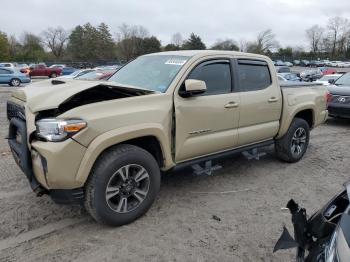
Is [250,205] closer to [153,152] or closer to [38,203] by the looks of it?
[153,152]

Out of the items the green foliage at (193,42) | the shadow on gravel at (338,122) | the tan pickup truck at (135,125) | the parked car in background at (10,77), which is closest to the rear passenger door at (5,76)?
the parked car in background at (10,77)

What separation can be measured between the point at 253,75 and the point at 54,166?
3.20 metres

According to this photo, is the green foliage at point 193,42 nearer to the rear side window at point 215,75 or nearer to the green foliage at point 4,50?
the green foliage at point 4,50

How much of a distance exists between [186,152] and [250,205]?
1049 mm

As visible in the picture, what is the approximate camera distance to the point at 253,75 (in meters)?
5.03

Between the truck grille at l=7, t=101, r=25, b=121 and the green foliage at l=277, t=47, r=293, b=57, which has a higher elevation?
the green foliage at l=277, t=47, r=293, b=57

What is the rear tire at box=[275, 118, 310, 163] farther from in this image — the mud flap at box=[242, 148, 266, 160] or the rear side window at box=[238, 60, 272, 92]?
the rear side window at box=[238, 60, 272, 92]

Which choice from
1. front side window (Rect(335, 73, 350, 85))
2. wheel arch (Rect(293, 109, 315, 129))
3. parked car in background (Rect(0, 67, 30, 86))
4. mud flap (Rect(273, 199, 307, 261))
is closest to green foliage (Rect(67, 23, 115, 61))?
parked car in background (Rect(0, 67, 30, 86))

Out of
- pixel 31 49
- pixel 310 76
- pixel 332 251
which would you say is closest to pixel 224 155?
pixel 332 251

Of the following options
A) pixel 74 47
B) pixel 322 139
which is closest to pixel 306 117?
pixel 322 139

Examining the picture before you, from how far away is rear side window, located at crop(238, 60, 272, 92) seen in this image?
15.8 ft

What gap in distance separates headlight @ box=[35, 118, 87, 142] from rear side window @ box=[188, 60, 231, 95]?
1.61 meters

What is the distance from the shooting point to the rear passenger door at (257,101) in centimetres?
475

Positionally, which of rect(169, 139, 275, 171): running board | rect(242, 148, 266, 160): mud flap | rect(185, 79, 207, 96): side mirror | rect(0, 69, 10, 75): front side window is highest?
rect(0, 69, 10, 75): front side window
